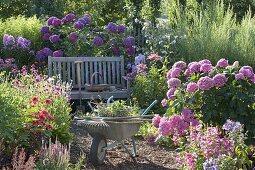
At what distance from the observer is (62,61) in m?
9.59

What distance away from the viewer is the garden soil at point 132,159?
605 cm

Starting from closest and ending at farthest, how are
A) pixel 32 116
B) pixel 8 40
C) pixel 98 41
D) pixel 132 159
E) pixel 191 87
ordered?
pixel 191 87 < pixel 32 116 < pixel 132 159 < pixel 98 41 < pixel 8 40

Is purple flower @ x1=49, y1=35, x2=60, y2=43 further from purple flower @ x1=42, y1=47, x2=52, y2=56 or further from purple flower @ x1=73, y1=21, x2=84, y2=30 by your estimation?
purple flower @ x1=73, y1=21, x2=84, y2=30

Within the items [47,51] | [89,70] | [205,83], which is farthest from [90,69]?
[205,83]

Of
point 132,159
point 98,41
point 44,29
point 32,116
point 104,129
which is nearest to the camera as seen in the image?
point 32,116

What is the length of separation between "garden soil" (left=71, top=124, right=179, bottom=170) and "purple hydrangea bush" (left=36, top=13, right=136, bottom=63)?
3.42 metres

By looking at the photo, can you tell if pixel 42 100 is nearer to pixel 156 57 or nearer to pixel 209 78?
pixel 209 78

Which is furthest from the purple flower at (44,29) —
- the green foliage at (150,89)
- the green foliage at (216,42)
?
the green foliage at (150,89)

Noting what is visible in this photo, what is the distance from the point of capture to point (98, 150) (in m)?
5.92

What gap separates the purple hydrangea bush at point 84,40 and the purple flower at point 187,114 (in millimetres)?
5008

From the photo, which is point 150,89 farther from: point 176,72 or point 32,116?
point 32,116

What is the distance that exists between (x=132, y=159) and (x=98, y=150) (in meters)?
0.57

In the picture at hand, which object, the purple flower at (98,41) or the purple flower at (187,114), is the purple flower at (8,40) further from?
the purple flower at (187,114)

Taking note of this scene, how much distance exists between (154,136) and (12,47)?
14.4 feet
